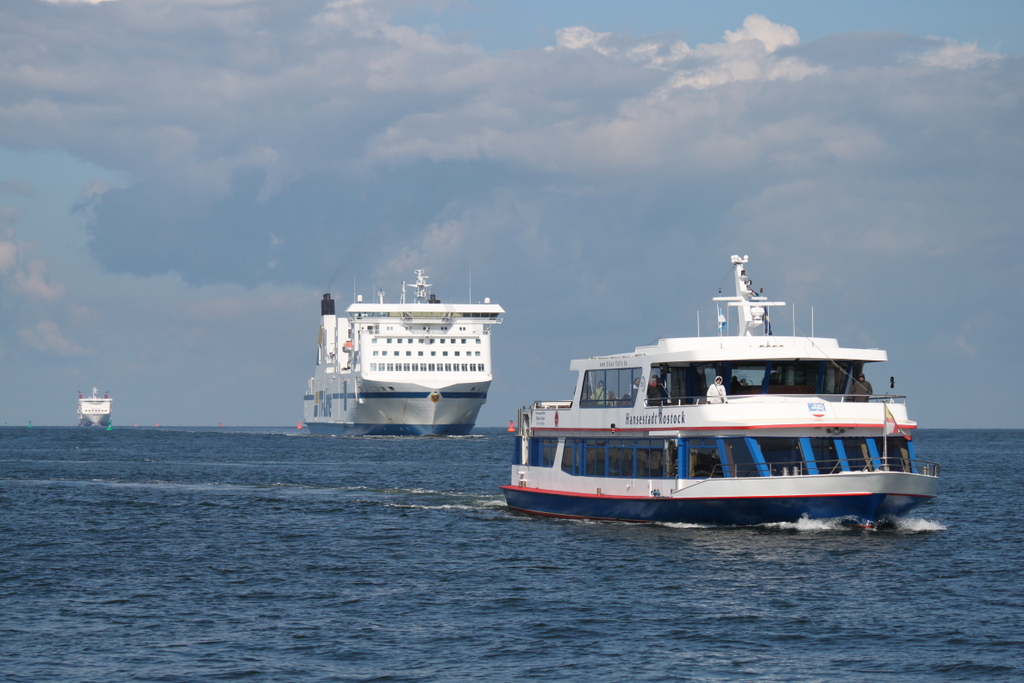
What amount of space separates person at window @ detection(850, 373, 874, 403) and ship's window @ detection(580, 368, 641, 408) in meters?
5.49

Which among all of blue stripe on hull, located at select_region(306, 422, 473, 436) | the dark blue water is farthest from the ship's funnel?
the dark blue water

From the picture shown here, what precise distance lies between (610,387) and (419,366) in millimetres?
79117

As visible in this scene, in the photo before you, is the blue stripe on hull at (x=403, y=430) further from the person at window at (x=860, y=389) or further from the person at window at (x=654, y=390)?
the person at window at (x=860, y=389)

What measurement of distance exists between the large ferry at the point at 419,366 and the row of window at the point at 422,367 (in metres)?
0.09

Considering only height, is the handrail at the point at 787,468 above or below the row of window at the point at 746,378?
below

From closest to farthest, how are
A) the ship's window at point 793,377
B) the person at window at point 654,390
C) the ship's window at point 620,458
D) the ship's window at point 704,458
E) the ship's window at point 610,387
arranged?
the ship's window at point 704,458, the ship's window at point 793,377, the person at window at point 654,390, the ship's window at point 620,458, the ship's window at point 610,387

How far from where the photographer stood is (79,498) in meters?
44.6

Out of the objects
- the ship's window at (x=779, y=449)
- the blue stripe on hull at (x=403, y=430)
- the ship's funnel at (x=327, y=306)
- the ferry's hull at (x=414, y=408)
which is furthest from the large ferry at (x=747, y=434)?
the ship's funnel at (x=327, y=306)

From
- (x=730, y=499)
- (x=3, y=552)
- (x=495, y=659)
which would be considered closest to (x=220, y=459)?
(x=3, y=552)

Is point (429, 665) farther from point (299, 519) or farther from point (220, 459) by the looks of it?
point (220, 459)

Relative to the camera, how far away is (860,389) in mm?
31047

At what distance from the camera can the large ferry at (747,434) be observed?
28922 millimetres

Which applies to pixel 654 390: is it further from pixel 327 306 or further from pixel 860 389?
pixel 327 306

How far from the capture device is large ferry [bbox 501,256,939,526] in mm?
28922
